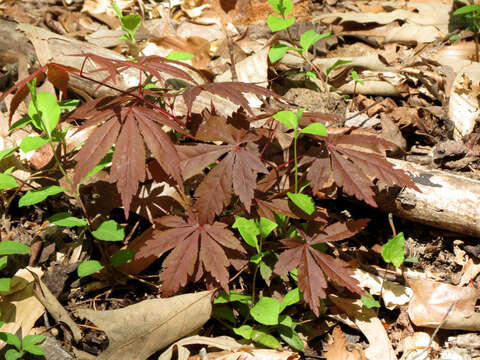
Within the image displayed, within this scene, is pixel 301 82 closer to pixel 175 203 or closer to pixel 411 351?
pixel 175 203

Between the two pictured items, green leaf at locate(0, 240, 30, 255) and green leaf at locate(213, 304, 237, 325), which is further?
green leaf at locate(213, 304, 237, 325)

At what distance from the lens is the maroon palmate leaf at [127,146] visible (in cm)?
151

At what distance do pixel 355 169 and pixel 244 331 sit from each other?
0.81 meters

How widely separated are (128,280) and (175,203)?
434 millimetres

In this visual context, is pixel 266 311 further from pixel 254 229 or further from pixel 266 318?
pixel 254 229

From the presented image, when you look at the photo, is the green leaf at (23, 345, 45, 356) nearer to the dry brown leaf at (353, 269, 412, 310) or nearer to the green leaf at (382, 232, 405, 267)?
the dry brown leaf at (353, 269, 412, 310)

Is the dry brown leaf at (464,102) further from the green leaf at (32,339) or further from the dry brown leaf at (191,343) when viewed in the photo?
the green leaf at (32,339)

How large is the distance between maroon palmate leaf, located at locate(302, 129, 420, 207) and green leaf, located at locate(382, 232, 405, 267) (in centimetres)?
27

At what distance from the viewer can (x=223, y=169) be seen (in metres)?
1.65

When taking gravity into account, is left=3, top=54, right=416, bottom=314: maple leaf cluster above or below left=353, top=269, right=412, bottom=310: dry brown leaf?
above

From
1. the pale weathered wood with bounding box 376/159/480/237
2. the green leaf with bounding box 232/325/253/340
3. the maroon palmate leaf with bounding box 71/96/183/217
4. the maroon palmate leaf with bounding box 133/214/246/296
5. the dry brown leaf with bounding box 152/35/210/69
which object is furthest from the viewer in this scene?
the dry brown leaf with bounding box 152/35/210/69

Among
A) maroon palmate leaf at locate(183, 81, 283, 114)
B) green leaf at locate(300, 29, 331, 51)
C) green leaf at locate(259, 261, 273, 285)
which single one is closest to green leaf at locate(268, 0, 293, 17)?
green leaf at locate(300, 29, 331, 51)

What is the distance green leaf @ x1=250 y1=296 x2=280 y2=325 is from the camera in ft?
5.41

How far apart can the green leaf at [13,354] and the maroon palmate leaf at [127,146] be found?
0.72m
